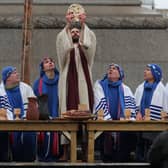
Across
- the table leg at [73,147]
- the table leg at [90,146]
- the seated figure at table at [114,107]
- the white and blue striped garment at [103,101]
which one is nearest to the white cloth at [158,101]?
the white and blue striped garment at [103,101]

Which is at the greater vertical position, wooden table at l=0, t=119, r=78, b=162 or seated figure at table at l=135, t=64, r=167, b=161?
seated figure at table at l=135, t=64, r=167, b=161

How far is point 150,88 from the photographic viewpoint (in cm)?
1059

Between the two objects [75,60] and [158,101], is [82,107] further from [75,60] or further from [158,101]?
[158,101]

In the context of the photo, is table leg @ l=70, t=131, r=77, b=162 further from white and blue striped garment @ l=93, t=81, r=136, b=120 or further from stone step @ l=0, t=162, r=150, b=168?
white and blue striped garment @ l=93, t=81, r=136, b=120

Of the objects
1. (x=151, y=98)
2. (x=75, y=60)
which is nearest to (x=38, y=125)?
(x=75, y=60)

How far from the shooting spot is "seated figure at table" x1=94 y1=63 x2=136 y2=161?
33.8 feet

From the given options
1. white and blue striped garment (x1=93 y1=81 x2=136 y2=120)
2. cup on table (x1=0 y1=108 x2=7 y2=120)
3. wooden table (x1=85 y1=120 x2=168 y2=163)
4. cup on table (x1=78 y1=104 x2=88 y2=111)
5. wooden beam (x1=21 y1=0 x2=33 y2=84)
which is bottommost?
wooden table (x1=85 y1=120 x2=168 y2=163)

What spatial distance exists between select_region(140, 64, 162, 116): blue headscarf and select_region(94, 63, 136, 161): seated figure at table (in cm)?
16

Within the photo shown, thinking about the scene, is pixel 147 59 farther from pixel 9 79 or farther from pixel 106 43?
pixel 9 79

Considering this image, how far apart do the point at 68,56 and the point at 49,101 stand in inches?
23.3

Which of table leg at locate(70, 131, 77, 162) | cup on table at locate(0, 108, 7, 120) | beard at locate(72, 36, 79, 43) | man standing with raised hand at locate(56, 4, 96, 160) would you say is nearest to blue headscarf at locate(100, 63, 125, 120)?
man standing with raised hand at locate(56, 4, 96, 160)

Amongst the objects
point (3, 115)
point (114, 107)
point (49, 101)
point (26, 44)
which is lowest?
point (3, 115)

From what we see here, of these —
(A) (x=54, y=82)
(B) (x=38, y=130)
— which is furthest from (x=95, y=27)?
(B) (x=38, y=130)

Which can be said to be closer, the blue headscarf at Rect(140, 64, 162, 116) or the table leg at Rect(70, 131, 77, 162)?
the table leg at Rect(70, 131, 77, 162)
